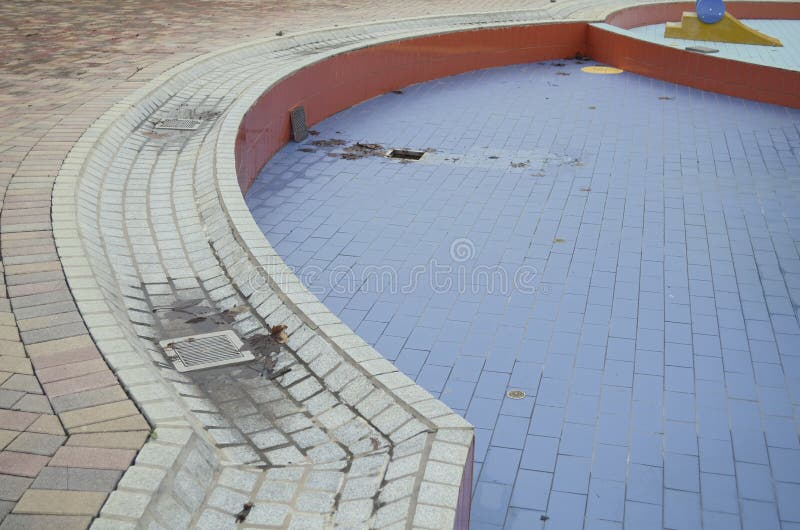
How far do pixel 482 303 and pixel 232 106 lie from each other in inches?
155

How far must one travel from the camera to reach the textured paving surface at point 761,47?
1645cm

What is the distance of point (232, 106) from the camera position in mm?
8828

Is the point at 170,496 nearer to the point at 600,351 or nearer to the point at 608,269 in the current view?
the point at 600,351

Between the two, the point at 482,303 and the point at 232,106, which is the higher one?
the point at 232,106

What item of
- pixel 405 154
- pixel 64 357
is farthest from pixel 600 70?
pixel 64 357

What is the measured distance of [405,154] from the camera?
1002 centimetres

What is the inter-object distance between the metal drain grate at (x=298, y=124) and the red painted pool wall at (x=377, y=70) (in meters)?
0.08

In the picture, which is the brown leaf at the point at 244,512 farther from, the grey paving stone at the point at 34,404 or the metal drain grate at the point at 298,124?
the metal drain grate at the point at 298,124

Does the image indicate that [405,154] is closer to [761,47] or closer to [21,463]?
[21,463]

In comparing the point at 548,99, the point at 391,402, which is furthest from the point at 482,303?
the point at 548,99

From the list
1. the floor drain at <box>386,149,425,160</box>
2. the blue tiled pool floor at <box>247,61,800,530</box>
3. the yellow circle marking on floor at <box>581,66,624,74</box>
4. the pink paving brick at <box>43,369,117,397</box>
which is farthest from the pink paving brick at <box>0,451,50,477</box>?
the yellow circle marking on floor at <box>581,66,624,74</box>

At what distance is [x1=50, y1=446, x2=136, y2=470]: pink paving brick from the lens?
10.9 feet

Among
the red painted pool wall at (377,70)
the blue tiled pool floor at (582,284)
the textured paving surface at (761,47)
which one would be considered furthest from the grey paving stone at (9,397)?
the textured paving surface at (761,47)

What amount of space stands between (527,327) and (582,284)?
0.94 metres
